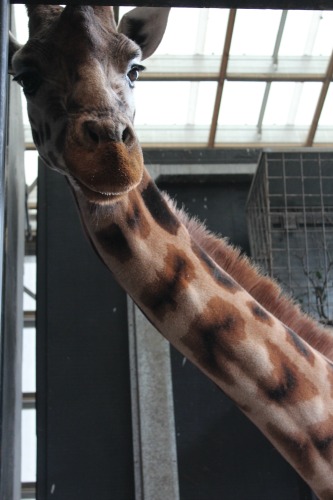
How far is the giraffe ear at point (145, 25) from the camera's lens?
10.6 feet

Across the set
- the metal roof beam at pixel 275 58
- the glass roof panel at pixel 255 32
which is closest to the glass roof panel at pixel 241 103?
the metal roof beam at pixel 275 58

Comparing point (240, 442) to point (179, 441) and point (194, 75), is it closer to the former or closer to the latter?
point (179, 441)

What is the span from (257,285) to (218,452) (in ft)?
12.7

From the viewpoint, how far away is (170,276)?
9.31ft

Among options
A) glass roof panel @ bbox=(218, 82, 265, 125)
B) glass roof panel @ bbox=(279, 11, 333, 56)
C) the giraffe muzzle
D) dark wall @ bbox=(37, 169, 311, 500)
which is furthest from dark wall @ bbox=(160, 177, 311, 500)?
the giraffe muzzle

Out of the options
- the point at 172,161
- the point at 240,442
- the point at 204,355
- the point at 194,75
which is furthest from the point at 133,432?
the point at 204,355

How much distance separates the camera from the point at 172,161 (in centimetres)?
774

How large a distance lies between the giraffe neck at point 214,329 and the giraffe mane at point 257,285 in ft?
0.57

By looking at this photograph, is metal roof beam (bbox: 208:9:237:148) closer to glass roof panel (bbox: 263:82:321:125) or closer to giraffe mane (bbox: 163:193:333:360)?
glass roof panel (bbox: 263:82:321:125)

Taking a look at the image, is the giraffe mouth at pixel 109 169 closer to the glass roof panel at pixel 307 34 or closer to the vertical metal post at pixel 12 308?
the vertical metal post at pixel 12 308

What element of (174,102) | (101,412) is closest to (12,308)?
(101,412)

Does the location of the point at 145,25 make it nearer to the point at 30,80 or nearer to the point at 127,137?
the point at 30,80

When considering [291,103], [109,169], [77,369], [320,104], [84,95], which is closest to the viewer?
[109,169]

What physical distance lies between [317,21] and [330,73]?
43 centimetres
